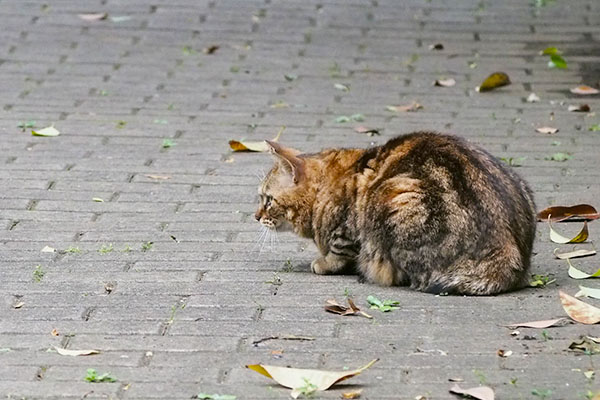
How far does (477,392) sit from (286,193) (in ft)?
7.22

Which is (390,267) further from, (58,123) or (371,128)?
(58,123)

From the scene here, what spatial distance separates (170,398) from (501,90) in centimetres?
596

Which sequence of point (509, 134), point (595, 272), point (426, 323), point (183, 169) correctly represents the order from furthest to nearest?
point (509, 134) → point (183, 169) → point (595, 272) → point (426, 323)

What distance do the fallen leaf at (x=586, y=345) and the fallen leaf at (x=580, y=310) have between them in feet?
0.69

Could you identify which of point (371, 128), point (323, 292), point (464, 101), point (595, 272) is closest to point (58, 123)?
point (371, 128)

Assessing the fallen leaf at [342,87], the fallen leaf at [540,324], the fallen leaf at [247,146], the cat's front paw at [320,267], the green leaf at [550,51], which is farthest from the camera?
the green leaf at [550,51]

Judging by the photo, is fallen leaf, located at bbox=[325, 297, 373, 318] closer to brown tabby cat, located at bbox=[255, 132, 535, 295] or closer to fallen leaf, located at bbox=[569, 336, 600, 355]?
brown tabby cat, located at bbox=[255, 132, 535, 295]

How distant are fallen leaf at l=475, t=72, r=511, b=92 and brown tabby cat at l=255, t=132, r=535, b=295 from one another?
3.56 meters

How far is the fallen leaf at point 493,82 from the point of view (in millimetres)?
9703

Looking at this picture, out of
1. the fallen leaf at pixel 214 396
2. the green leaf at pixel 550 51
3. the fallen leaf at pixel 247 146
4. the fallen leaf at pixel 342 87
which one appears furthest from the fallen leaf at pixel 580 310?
the green leaf at pixel 550 51

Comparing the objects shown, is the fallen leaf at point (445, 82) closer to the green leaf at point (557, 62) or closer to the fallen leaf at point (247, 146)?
the green leaf at point (557, 62)

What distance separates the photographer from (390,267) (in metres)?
5.84

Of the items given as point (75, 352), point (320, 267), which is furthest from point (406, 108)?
point (75, 352)

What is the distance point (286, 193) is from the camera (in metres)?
6.34
